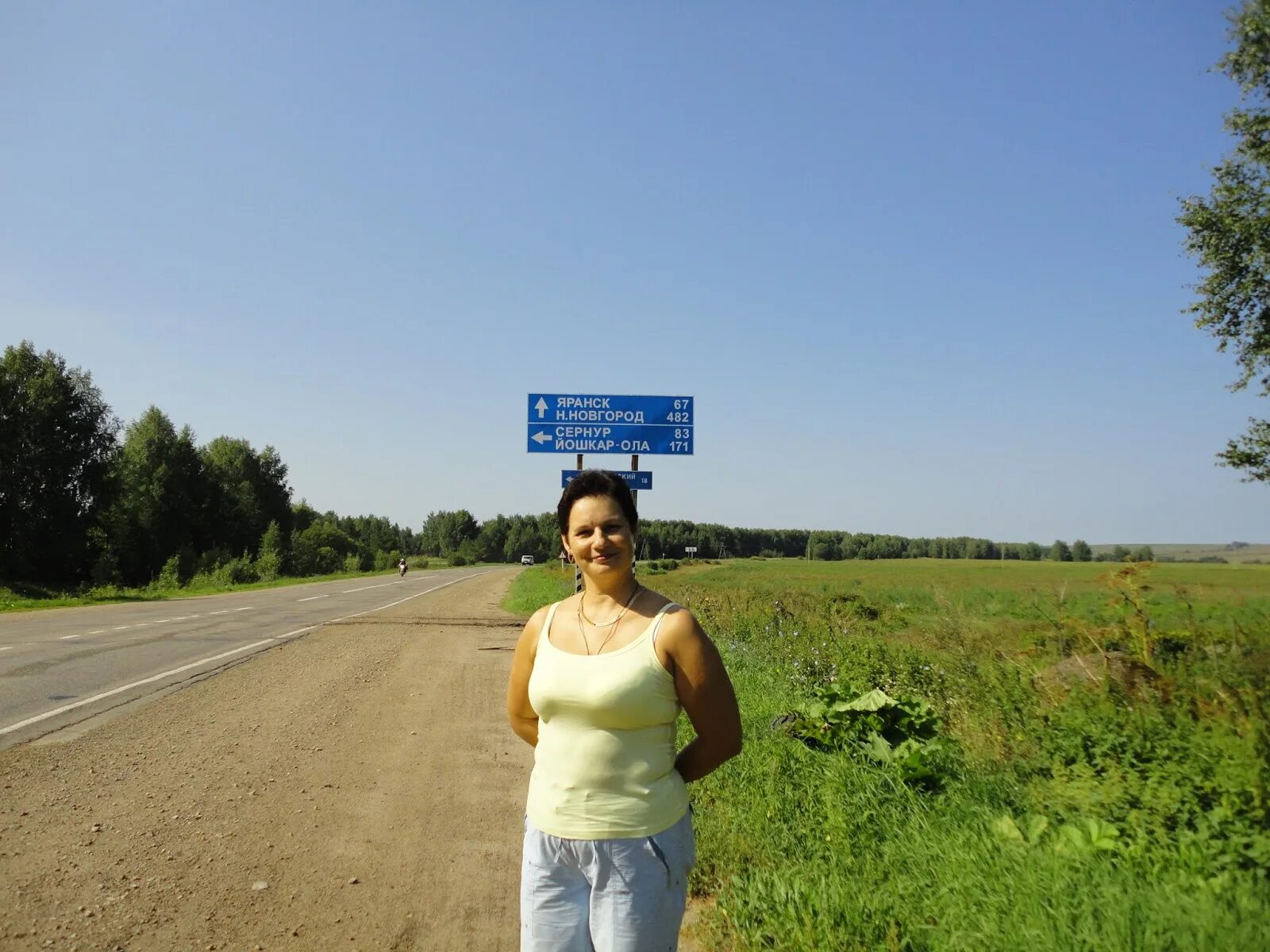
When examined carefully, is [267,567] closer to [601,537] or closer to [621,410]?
[621,410]

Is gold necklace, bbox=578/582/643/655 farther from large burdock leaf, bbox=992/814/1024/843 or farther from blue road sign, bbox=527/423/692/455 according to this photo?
blue road sign, bbox=527/423/692/455

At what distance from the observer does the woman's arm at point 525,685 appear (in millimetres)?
2664

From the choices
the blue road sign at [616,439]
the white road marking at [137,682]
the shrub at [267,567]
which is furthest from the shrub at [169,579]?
the blue road sign at [616,439]

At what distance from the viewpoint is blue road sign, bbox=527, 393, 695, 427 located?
18656mm

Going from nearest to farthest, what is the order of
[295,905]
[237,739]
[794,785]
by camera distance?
[295,905], [794,785], [237,739]

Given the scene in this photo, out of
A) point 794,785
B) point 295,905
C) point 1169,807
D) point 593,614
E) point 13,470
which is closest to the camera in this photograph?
point 593,614

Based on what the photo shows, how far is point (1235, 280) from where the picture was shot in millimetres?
18375

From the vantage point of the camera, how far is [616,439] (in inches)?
733

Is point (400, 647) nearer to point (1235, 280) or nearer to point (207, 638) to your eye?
point (207, 638)

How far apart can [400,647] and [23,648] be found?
5940mm

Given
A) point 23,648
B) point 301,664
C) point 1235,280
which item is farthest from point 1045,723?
point 1235,280

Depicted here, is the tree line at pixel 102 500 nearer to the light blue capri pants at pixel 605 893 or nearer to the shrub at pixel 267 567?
the shrub at pixel 267 567

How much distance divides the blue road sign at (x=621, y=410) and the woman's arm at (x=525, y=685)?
52.2 feet

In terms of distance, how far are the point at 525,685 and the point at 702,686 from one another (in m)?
0.65
